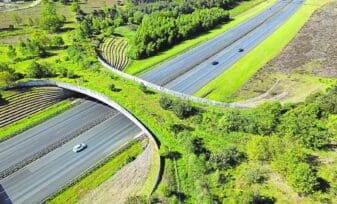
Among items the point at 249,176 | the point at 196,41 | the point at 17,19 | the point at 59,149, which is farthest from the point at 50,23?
the point at 249,176

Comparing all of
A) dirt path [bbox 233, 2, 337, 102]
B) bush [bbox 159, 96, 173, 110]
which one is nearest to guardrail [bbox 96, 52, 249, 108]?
bush [bbox 159, 96, 173, 110]

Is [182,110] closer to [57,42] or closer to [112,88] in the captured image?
[112,88]

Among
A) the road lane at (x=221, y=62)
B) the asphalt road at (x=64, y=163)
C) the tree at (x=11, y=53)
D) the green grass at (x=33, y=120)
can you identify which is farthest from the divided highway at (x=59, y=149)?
the tree at (x=11, y=53)

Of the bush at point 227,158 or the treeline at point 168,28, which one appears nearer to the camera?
the bush at point 227,158

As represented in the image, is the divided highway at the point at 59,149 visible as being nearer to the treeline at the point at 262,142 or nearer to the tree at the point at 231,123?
the treeline at the point at 262,142

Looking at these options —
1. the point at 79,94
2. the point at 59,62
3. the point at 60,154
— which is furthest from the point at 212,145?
the point at 59,62

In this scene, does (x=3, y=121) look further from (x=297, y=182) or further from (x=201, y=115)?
(x=297, y=182)
